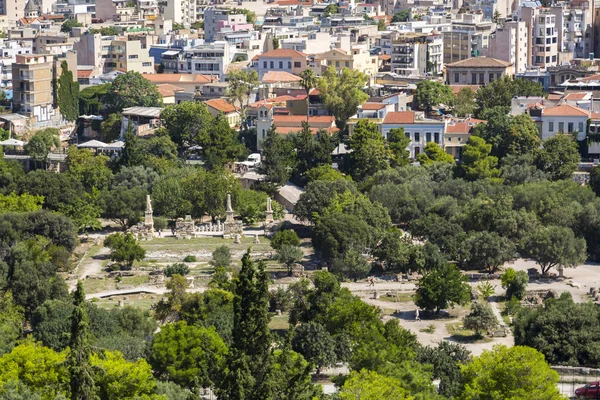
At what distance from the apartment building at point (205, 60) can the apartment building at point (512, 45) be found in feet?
52.2


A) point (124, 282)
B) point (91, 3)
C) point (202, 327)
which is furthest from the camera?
point (91, 3)

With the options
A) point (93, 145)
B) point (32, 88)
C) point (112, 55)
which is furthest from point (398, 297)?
point (112, 55)

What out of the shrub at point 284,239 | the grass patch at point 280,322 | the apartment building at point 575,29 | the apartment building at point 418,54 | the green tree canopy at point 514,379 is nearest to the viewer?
the green tree canopy at point 514,379

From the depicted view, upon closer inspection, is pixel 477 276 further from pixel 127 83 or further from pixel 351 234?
pixel 127 83

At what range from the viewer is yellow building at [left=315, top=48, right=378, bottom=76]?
88.0m

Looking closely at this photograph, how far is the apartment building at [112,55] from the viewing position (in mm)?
96000

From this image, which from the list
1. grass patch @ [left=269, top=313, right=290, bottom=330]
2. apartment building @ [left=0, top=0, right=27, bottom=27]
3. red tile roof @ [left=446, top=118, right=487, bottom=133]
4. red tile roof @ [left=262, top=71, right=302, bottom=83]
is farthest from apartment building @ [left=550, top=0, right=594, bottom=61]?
grass patch @ [left=269, top=313, right=290, bottom=330]

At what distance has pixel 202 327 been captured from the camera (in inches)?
1668

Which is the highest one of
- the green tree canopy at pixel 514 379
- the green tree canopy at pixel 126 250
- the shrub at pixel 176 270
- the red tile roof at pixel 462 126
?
the red tile roof at pixel 462 126

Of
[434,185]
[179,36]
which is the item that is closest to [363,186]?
[434,185]

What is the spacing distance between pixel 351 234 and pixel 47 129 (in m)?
27.7

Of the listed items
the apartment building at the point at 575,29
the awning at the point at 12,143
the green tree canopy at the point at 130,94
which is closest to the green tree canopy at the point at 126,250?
the awning at the point at 12,143

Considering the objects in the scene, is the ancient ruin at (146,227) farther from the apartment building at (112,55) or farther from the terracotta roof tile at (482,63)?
the apartment building at (112,55)

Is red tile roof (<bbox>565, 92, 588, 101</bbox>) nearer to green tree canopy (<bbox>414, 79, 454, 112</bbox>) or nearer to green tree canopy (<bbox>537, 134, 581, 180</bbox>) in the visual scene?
green tree canopy (<bbox>414, 79, 454, 112</bbox>)
